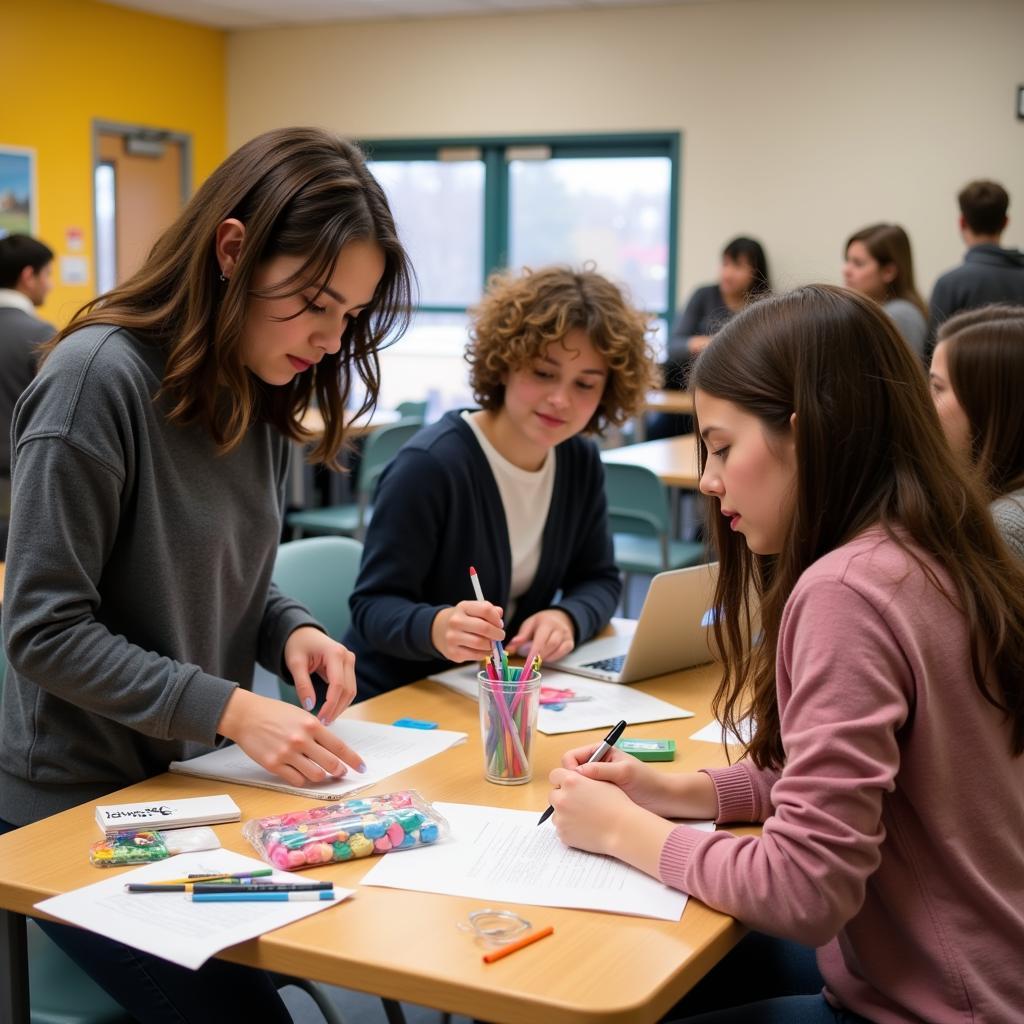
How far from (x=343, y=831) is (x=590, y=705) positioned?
602 mm

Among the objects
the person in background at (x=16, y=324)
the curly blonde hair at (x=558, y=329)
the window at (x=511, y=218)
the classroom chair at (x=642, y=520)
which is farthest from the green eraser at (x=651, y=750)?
the window at (x=511, y=218)

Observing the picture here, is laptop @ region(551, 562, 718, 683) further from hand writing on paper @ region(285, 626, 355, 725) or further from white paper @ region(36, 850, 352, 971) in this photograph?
white paper @ region(36, 850, 352, 971)

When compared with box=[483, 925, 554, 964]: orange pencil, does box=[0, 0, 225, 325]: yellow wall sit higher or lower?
higher

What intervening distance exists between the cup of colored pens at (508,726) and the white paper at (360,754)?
0.37ft

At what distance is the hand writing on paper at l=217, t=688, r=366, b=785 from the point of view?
54.4 inches

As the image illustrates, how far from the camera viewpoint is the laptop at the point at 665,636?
1812 mm

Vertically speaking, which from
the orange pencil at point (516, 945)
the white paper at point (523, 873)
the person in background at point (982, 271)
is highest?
the person in background at point (982, 271)

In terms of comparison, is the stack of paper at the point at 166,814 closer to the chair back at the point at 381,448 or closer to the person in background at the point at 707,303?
the chair back at the point at 381,448

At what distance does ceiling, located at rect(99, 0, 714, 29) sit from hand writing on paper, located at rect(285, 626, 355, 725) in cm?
634

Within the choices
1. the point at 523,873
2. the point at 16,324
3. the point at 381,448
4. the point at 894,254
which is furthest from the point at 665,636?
the point at 894,254

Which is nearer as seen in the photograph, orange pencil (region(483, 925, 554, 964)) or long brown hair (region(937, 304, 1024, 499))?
orange pencil (region(483, 925, 554, 964))

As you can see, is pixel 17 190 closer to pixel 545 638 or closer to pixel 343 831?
pixel 545 638

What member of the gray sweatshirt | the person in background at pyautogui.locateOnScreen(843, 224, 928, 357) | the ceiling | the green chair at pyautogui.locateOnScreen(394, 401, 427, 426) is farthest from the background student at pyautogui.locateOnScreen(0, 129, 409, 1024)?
the ceiling

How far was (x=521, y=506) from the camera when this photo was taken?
7.13ft
